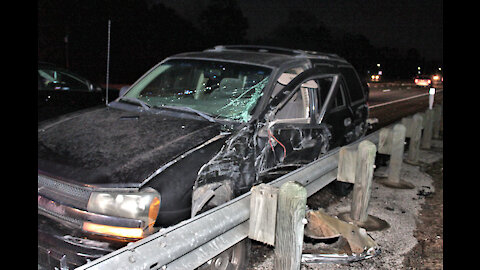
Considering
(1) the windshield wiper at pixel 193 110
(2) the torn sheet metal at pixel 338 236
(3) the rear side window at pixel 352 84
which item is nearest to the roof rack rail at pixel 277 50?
(3) the rear side window at pixel 352 84

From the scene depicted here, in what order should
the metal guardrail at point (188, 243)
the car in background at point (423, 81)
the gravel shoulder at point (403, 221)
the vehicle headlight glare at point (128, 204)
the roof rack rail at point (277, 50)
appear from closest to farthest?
the metal guardrail at point (188, 243) → the vehicle headlight glare at point (128, 204) → the gravel shoulder at point (403, 221) → the roof rack rail at point (277, 50) → the car in background at point (423, 81)

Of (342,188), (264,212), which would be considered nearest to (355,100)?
(342,188)

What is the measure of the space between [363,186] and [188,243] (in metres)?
3.00

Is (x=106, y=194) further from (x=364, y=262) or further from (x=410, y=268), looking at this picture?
(x=410, y=268)

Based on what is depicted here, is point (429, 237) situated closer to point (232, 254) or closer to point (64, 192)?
point (232, 254)

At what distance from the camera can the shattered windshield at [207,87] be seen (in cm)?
430

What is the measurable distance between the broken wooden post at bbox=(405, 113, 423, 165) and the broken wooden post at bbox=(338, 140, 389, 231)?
10.2 feet

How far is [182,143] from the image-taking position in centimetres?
341

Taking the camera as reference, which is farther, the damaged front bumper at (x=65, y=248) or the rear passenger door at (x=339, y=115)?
the rear passenger door at (x=339, y=115)

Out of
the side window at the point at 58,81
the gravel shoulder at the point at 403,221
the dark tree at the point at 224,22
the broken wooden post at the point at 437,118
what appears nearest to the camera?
the gravel shoulder at the point at 403,221

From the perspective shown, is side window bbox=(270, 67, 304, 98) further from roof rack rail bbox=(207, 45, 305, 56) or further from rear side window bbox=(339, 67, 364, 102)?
rear side window bbox=(339, 67, 364, 102)

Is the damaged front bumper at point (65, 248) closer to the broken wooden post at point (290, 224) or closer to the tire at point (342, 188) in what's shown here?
the broken wooden post at point (290, 224)

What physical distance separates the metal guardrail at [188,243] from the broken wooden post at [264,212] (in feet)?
0.16

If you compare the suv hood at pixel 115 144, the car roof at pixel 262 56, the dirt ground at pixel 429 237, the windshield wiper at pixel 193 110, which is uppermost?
the car roof at pixel 262 56
